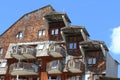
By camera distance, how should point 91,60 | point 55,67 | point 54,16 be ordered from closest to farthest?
point 91,60 → point 55,67 → point 54,16

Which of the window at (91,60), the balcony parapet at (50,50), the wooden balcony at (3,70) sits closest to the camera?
the window at (91,60)

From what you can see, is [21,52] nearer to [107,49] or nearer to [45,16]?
[45,16]

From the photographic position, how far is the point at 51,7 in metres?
70.2

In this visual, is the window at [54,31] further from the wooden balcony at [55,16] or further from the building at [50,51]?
the wooden balcony at [55,16]

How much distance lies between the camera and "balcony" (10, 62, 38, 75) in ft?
212

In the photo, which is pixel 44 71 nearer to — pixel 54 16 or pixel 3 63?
pixel 3 63

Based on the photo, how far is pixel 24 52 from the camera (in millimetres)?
65438

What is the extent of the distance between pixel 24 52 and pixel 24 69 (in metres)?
2.78

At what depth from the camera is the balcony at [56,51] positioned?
63031 mm

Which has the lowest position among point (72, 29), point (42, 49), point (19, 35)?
point (42, 49)

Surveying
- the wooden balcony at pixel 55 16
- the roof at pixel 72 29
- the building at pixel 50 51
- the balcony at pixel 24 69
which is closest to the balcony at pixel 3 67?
the building at pixel 50 51

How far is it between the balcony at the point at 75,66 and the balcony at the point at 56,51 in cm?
262

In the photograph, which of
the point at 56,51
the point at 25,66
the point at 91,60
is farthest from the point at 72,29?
the point at 25,66

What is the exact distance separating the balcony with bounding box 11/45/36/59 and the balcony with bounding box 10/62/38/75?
5.35 ft
